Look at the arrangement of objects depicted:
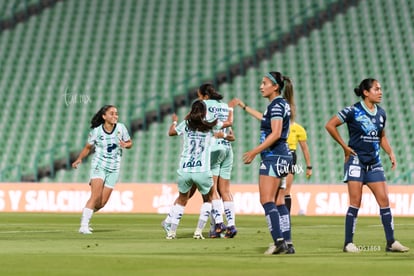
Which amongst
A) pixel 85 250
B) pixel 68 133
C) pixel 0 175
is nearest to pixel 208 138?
pixel 85 250

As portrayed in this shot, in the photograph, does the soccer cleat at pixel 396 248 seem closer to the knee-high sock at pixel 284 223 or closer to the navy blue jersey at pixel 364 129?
the navy blue jersey at pixel 364 129

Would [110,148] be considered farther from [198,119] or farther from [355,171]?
[355,171]

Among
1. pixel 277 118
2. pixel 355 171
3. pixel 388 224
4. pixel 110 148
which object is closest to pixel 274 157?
pixel 277 118

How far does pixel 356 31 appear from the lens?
39.8m

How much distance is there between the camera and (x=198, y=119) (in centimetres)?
1667

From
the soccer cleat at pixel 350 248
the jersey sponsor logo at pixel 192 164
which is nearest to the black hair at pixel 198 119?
the jersey sponsor logo at pixel 192 164

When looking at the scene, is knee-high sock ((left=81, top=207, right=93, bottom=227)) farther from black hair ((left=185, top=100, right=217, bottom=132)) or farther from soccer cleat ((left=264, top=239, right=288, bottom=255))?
soccer cleat ((left=264, top=239, right=288, bottom=255))

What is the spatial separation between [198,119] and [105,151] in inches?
162

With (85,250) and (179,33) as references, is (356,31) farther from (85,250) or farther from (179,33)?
(85,250)

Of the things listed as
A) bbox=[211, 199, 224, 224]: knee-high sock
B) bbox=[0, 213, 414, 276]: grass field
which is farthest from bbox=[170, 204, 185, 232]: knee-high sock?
bbox=[211, 199, 224, 224]: knee-high sock

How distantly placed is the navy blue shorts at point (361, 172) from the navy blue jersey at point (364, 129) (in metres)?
0.07

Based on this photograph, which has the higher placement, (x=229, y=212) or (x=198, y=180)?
(x=198, y=180)

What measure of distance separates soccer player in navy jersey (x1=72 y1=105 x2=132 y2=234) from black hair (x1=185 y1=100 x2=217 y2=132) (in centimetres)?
354

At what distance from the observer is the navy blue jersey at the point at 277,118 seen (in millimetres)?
13484
